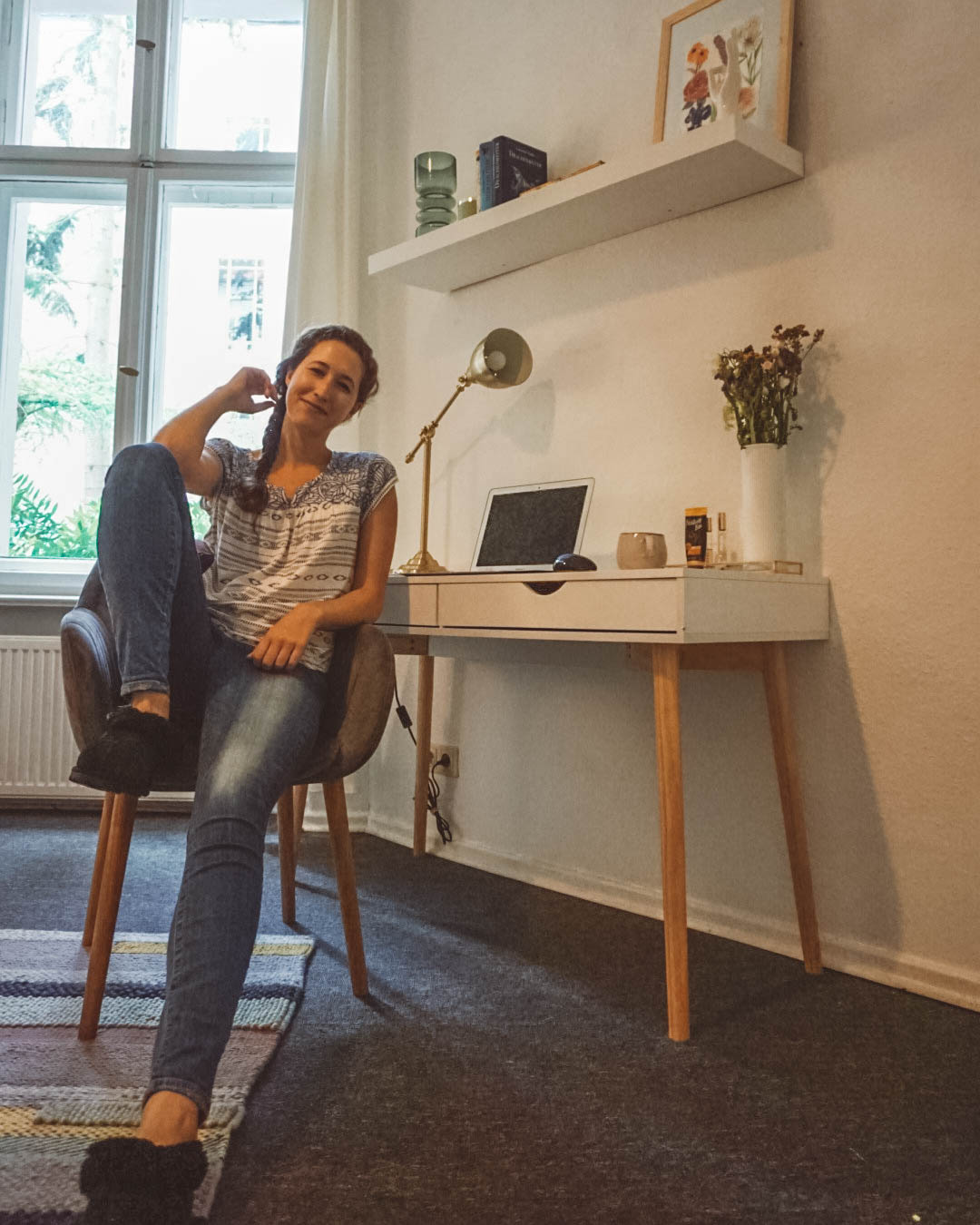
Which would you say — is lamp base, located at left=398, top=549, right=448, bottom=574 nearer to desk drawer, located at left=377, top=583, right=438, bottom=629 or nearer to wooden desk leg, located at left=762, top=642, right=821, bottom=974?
desk drawer, located at left=377, top=583, right=438, bottom=629

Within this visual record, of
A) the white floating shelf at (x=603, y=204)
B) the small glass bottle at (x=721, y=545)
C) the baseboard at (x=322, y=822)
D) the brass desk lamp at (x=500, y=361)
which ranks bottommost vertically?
the baseboard at (x=322, y=822)

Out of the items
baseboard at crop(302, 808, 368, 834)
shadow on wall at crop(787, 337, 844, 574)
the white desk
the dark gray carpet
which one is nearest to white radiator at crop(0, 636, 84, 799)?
baseboard at crop(302, 808, 368, 834)

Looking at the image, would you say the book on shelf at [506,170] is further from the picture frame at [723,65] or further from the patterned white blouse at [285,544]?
the patterned white blouse at [285,544]

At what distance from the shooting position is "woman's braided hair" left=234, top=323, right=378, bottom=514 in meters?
1.59

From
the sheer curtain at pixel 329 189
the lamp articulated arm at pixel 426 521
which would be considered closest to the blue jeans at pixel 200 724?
the lamp articulated arm at pixel 426 521

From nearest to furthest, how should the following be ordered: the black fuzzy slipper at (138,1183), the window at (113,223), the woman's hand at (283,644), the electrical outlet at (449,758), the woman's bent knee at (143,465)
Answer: the black fuzzy slipper at (138,1183)
the woman's bent knee at (143,465)
the woman's hand at (283,644)
the electrical outlet at (449,758)
the window at (113,223)

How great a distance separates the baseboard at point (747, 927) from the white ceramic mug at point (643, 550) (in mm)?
712

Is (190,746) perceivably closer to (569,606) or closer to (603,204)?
(569,606)

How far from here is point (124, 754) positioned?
3.76 ft

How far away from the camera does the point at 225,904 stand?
3.47ft

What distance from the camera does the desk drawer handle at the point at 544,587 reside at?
164 cm

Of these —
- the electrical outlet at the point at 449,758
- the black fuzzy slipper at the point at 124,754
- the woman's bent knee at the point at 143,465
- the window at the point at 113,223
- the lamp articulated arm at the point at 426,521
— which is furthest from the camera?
the window at the point at 113,223

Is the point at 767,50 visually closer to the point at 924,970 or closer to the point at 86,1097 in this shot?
the point at 924,970

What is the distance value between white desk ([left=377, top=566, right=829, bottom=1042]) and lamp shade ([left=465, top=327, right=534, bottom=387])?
1.77 feet
